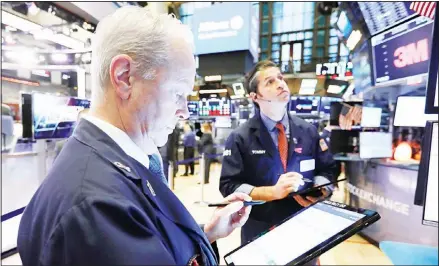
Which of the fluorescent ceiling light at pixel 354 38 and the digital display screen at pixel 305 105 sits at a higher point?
the fluorescent ceiling light at pixel 354 38

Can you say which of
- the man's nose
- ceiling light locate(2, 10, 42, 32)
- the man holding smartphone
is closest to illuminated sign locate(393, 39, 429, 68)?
the man holding smartphone

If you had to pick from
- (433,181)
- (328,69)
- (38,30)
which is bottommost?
(433,181)

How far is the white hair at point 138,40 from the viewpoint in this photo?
57 centimetres

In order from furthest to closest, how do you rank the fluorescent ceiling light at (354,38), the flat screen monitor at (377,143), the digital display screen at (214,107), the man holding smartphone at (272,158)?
the fluorescent ceiling light at (354,38) → the flat screen monitor at (377,143) → the digital display screen at (214,107) → the man holding smartphone at (272,158)

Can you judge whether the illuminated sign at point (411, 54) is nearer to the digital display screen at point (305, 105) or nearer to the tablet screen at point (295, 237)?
the digital display screen at point (305, 105)

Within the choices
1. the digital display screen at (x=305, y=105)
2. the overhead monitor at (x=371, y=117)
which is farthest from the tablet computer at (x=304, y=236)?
the overhead monitor at (x=371, y=117)

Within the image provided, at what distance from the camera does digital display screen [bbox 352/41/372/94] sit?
2.98m

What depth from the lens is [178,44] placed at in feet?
1.98

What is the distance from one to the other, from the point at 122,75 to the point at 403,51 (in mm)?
2512

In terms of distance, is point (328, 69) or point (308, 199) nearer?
point (308, 199)

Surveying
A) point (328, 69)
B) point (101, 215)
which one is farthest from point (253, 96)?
point (101, 215)

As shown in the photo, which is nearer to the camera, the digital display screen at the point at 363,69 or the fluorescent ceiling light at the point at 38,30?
the fluorescent ceiling light at the point at 38,30

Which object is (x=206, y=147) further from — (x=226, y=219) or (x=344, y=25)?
(x=344, y=25)

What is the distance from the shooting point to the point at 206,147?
2.37 metres
